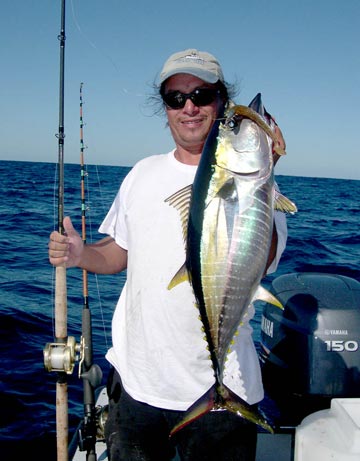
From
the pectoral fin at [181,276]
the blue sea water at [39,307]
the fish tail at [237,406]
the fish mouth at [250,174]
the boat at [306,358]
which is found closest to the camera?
the fish mouth at [250,174]

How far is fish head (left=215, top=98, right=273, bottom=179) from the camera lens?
1.84 meters

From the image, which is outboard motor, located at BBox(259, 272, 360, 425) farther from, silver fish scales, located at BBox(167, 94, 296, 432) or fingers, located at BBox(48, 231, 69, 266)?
fingers, located at BBox(48, 231, 69, 266)

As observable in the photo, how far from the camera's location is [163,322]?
251 cm

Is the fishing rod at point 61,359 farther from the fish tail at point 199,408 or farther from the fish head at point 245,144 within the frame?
the fish head at point 245,144

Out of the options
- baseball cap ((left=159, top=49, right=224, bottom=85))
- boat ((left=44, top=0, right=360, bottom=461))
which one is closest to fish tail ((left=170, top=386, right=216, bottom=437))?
boat ((left=44, top=0, right=360, bottom=461))

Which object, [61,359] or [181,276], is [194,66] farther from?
[61,359]

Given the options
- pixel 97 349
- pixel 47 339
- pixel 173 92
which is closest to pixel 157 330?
pixel 173 92

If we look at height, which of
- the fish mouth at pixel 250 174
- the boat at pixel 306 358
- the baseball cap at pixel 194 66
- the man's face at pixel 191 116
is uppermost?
the baseball cap at pixel 194 66

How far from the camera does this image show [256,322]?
7.08 meters

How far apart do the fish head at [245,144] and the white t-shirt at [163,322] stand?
552 millimetres

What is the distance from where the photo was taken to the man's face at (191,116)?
8.23 ft

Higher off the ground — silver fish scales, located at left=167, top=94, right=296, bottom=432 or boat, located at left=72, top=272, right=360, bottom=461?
silver fish scales, located at left=167, top=94, right=296, bottom=432

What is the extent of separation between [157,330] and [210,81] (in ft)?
4.19

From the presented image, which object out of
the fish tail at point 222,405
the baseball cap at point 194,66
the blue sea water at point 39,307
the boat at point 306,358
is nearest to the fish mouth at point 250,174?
the baseball cap at point 194,66
